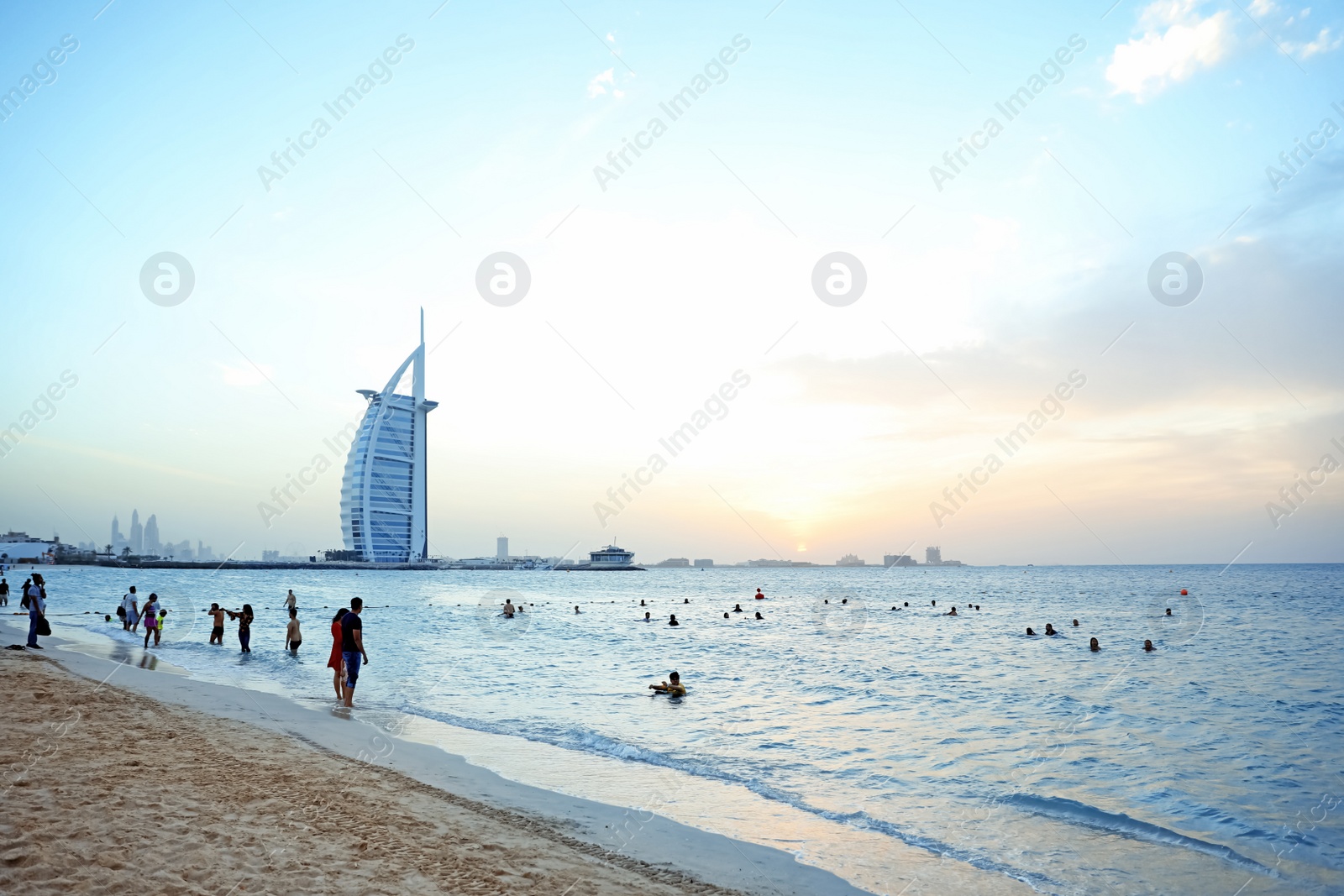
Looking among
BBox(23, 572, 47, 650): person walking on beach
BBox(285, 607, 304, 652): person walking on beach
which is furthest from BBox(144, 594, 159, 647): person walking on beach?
BBox(23, 572, 47, 650): person walking on beach

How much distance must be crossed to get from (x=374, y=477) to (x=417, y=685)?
150 metres

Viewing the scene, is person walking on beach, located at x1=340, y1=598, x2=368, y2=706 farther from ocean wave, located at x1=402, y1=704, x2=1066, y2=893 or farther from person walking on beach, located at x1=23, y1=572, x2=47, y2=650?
person walking on beach, located at x1=23, y1=572, x2=47, y2=650

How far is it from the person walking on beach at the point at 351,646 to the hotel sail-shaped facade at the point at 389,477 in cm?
15306

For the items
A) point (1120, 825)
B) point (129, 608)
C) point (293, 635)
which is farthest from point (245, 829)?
point (129, 608)

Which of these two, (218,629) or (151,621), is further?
(218,629)

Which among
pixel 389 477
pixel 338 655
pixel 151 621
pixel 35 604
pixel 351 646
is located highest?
pixel 389 477

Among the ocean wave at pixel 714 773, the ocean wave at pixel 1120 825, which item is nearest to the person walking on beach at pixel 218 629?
the ocean wave at pixel 714 773

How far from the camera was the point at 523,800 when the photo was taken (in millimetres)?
9719

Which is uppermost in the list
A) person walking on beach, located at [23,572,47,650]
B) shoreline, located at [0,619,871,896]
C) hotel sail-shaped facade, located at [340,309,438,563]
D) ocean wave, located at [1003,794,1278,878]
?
hotel sail-shaped facade, located at [340,309,438,563]

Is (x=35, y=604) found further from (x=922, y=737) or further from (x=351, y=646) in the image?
(x=922, y=737)

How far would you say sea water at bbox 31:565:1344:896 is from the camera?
363 inches

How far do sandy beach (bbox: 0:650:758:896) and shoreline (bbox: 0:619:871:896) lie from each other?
248mm

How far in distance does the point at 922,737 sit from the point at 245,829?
1294 centimetres

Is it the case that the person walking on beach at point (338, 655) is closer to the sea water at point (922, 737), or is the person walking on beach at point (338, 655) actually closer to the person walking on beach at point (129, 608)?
the sea water at point (922, 737)
